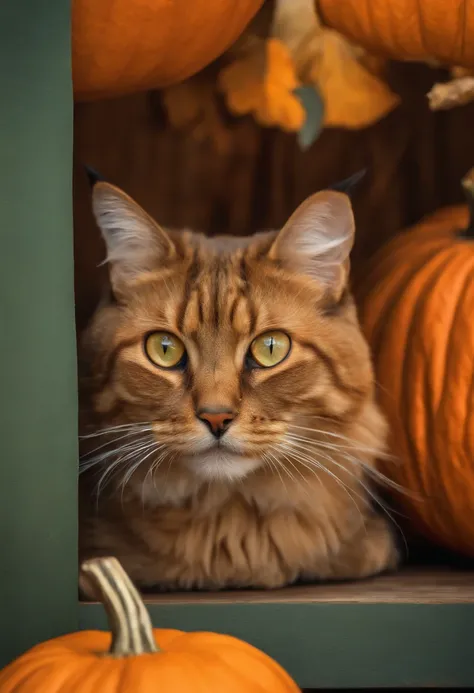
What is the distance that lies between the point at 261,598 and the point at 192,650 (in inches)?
10.3

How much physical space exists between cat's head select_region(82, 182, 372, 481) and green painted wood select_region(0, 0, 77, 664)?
0.16 m

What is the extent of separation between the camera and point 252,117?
1.71 m

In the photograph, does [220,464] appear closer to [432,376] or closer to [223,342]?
[223,342]

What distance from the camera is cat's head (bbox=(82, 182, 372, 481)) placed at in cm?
124

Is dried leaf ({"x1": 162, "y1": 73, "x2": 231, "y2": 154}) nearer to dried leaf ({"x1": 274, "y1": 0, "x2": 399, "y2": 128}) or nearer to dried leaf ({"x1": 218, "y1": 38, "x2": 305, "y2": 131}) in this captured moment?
dried leaf ({"x1": 218, "y1": 38, "x2": 305, "y2": 131})

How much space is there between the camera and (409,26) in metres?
1.38

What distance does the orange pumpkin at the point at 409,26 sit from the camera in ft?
4.44

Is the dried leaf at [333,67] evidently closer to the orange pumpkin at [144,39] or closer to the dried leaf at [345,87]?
the dried leaf at [345,87]

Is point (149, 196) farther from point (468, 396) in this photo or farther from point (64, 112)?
point (468, 396)

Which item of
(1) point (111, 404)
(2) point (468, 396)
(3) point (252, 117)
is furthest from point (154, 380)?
(3) point (252, 117)

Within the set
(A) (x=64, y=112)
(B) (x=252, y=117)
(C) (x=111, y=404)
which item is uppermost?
(B) (x=252, y=117)

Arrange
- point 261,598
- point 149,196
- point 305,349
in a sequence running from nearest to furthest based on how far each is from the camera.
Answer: point 261,598 < point 305,349 < point 149,196

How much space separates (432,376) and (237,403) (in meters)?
0.30

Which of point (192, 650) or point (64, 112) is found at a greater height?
point (64, 112)
